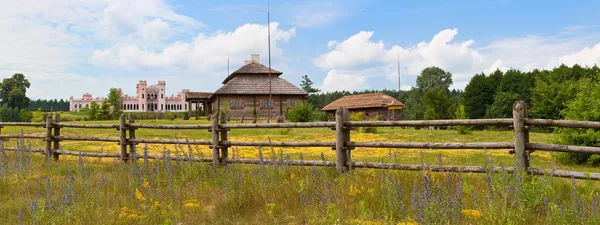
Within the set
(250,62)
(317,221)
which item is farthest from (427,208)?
(250,62)

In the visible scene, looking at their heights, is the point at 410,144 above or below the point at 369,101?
below

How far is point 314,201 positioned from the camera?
5.20 metres

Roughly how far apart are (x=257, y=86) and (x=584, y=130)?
3444 cm

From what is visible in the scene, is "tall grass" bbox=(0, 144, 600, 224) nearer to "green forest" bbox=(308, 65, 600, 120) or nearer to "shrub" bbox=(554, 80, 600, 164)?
"shrub" bbox=(554, 80, 600, 164)

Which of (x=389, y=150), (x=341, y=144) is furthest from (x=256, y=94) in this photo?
(x=389, y=150)

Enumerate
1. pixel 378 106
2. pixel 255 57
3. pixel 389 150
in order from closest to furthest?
pixel 389 150 → pixel 378 106 → pixel 255 57

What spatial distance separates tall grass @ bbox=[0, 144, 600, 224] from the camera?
165 inches

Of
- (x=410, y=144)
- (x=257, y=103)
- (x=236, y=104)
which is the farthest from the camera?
(x=257, y=103)

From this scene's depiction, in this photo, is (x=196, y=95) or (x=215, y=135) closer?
(x=215, y=135)

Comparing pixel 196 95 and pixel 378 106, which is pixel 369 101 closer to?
pixel 378 106

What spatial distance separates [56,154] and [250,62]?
36.8 meters

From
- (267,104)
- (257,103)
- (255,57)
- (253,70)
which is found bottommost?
(267,104)

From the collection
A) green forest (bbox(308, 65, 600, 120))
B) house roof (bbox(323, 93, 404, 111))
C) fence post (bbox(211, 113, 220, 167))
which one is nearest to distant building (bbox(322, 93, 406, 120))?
house roof (bbox(323, 93, 404, 111))

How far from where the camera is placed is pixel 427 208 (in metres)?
3.82
